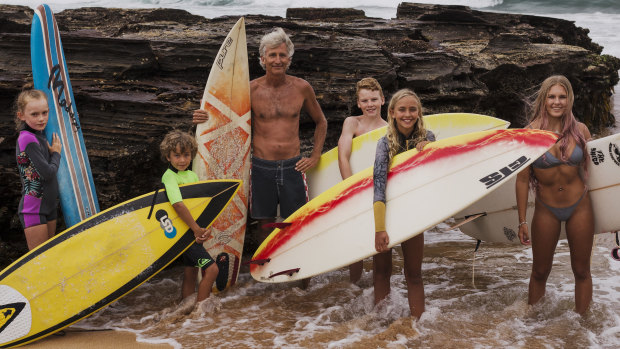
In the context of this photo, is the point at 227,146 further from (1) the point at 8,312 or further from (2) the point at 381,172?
(1) the point at 8,312

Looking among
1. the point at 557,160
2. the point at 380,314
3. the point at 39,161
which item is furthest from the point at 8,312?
the point at 557,160

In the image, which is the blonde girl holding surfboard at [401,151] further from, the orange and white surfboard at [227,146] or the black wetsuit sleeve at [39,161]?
the black wetsuit sleeve at [39,161]

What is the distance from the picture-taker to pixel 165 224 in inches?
142

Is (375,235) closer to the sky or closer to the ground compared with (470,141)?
closer to the ground

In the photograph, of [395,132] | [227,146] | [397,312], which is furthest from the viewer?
[227,146]

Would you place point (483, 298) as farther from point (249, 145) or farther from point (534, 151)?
point (249, 145)

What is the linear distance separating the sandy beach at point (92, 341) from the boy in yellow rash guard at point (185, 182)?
512 mm

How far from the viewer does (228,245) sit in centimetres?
422

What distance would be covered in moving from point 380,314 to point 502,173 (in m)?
1.15

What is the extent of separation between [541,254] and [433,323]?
2.52ft

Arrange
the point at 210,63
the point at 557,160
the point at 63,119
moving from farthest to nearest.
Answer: the point at 210,63 < the point at 63,119 < the point at 557,160

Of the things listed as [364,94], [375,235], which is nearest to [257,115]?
[364,94]

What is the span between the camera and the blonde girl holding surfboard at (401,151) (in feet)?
10.7

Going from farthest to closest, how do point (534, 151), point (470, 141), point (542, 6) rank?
1. point (542, 6)
2. point (470, 141)
3. point (534, 151)
